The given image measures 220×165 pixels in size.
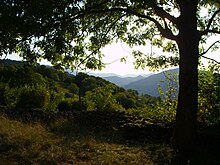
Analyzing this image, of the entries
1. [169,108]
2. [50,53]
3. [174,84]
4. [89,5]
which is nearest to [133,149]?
[50,53]

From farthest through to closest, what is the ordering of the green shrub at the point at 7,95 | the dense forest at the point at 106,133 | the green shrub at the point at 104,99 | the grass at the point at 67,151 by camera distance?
the green shrub at the point at 7,95, the green shrub at the point at 104,99, the dense forest at the point at 106,133, the grass at the point at 67,151

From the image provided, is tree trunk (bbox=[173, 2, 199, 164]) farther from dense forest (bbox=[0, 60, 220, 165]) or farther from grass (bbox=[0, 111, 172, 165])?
grass (bbox=[0, 111, 172, 165])

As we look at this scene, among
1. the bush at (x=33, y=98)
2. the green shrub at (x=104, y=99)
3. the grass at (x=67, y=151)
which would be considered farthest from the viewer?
the bush at (x=33, y=98)

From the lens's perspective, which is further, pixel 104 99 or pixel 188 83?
pixel 104 99

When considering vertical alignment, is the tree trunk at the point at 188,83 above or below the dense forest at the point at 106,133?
above

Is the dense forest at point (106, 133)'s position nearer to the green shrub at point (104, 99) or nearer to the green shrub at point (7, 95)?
the green shrub at point (104, 99)

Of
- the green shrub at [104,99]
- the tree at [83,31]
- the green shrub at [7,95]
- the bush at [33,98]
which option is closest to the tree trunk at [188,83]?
the tree at [83,31]

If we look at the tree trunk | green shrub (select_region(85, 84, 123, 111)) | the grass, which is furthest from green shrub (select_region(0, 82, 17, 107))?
the tree trunk

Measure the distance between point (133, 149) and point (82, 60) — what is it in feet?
13.1

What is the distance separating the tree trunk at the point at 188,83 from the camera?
28.5 ft

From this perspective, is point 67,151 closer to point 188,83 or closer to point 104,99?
point 188,83

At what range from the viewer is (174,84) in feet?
55.2

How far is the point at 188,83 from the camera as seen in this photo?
8703 millimetres

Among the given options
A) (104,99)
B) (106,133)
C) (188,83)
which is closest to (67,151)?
(188,83)
